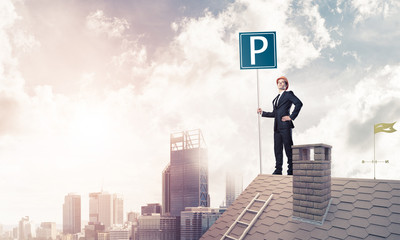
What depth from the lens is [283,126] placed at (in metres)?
12.4

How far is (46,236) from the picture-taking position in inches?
7712

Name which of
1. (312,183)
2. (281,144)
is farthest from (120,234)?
(312,183)

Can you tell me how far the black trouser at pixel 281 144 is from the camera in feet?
40.3

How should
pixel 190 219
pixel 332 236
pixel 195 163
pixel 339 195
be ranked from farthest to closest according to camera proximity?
pixel 195 163
pixel 190 219
pixel 339 195
pixel 332 236

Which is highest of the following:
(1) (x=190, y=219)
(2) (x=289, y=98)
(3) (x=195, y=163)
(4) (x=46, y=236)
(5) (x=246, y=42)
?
(5) (x=246, y=42)

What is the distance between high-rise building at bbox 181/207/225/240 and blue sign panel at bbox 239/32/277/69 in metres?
118

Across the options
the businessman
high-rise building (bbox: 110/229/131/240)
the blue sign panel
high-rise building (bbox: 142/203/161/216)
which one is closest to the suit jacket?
the businessman

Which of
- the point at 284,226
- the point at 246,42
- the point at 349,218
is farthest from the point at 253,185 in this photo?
the point at 246,42

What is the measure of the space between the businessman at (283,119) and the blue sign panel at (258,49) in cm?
93

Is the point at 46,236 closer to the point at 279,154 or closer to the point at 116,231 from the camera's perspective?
the point at 116,231

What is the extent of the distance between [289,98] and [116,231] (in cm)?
18073

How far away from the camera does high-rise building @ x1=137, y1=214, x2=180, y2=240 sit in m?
138

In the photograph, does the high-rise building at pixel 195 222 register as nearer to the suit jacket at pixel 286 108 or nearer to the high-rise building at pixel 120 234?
the high-rise building at pixel 120 234

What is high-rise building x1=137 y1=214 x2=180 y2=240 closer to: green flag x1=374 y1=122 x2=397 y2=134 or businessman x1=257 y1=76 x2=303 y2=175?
businessman x1=257 y1=76 x2=303 y2=175
